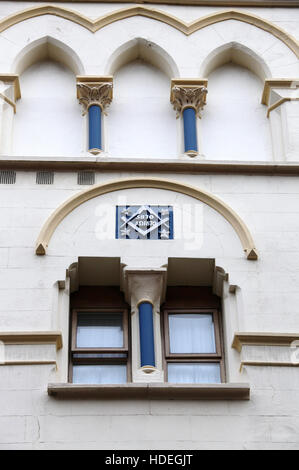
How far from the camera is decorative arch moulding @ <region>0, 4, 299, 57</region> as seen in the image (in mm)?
16125

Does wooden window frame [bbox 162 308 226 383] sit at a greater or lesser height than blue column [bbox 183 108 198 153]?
lesser

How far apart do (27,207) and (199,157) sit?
8.11 ft

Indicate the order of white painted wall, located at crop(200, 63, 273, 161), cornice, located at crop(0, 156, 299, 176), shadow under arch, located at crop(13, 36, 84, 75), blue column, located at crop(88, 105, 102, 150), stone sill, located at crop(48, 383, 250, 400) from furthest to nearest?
shadow under arch, located at crop(13, 36, 84, 75), white painted wall, located at crop(200, 63, 273, 161), blue column, located at crop(88, 105, 102, 150), cornice, located at crop(0, 156, 299, 176), stone sill, located at crop(48, 383, 250, 400)

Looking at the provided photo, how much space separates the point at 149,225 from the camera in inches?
549

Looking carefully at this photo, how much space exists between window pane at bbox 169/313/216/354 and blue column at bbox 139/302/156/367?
0.50 m

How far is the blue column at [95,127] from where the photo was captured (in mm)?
15007

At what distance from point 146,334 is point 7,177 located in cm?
290

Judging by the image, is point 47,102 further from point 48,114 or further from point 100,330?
point 100,330

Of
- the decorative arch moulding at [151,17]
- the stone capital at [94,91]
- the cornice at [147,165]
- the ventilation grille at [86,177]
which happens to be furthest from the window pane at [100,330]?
the decorative arch moulding at [151,17]

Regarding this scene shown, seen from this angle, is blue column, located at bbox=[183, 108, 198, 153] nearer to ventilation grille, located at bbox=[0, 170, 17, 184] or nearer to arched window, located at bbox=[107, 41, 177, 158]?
arched window, located at bbox=[107, 41, 177, 158]

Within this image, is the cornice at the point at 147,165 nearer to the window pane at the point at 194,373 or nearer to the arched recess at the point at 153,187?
the arched recess at the point at 153,187

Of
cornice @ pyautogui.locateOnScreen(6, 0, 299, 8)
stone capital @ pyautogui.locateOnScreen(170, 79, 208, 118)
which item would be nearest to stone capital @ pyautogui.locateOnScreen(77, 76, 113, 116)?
stone capital @ pyautogui.locateOnScreen(170, 79, 208, 118)
